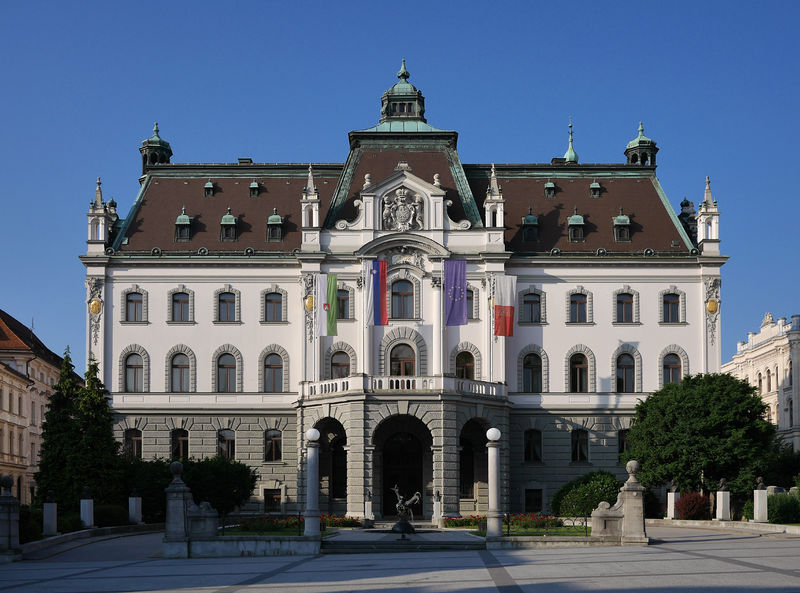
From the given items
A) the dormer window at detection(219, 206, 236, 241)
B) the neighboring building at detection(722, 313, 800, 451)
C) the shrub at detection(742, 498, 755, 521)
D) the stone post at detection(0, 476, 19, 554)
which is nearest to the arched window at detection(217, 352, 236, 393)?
the dormer window at detection(219, 206, 236, 241)

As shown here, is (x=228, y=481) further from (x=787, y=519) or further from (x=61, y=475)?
(x=787, y=519)

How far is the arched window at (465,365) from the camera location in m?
68.8

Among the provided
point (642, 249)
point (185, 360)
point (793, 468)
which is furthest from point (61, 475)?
point (793, 468)

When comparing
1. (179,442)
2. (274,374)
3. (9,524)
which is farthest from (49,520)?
(274,374)

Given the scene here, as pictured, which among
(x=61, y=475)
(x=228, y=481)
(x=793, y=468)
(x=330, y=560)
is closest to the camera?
(x=330, y=560)

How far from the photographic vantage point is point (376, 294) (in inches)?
2645

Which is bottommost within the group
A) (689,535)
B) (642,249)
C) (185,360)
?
(689,535)

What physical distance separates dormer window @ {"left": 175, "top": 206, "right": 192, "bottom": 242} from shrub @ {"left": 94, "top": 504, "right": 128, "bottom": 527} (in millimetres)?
18843

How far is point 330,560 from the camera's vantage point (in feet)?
129

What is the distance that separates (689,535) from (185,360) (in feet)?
108

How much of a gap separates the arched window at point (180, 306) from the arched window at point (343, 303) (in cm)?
906

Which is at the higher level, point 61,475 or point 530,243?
point 530,243

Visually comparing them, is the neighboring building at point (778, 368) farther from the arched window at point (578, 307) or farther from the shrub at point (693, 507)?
the shrub at point (693, 507)

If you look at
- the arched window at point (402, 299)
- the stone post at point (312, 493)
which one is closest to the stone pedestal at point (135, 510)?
the arched window at point (402, 299)
